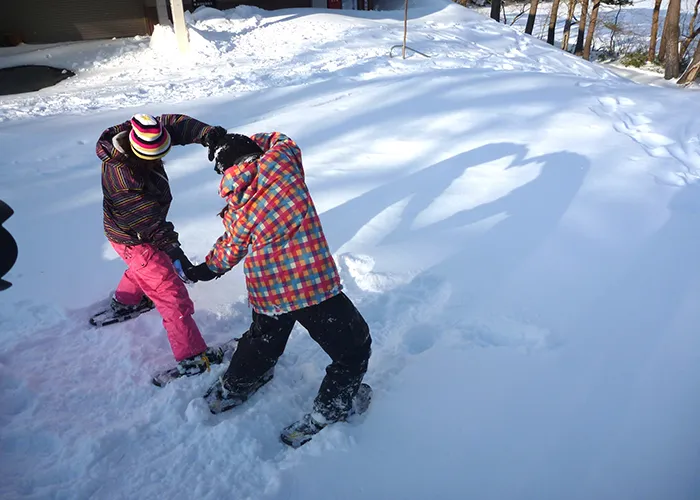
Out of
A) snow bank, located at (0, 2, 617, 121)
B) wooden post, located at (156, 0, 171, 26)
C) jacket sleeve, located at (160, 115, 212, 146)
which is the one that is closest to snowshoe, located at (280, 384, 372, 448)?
jacket sleeve, located at (160, 115, 212, 146)

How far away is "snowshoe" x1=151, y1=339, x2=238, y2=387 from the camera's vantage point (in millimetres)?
2455

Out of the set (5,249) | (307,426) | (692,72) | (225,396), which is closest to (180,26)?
(225,396)

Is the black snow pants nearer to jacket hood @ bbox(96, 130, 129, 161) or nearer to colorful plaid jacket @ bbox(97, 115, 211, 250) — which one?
colorful plaid jacket @ bbox(97, 115, 211, 250)

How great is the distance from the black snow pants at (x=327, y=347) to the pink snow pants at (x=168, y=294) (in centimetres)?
37

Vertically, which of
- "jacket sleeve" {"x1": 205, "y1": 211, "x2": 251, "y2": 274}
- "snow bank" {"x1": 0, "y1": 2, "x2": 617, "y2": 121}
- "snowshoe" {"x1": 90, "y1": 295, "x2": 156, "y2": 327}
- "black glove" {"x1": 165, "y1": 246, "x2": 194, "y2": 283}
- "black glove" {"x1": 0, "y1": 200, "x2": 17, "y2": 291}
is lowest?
"snowshoe" {"x1": 90, "y1": 295, "x2": 156, "y2": 327}

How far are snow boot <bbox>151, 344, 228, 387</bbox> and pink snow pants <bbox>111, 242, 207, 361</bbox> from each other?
34 millimetres

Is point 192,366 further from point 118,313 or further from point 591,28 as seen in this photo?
point 591,28

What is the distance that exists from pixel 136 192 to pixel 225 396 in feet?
3.51

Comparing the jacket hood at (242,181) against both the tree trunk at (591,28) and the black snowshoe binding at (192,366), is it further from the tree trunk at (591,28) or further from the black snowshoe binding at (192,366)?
the tree trunk at (591,28)

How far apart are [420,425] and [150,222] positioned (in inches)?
64.4

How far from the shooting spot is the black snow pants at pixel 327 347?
2.05m

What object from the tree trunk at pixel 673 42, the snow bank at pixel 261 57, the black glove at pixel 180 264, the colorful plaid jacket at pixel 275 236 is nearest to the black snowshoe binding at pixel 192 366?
the black glove at pixel 180 264

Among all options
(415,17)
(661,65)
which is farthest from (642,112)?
(661,65)

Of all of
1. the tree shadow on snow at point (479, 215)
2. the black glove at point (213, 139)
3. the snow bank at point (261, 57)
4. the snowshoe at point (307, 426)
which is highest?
the black glove at point (213, 139)
